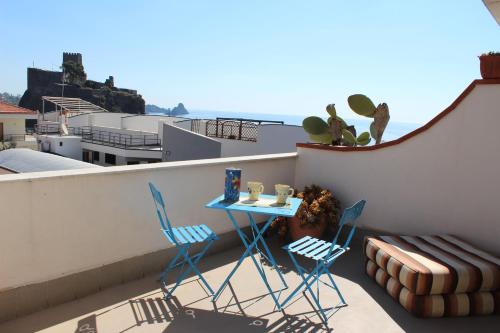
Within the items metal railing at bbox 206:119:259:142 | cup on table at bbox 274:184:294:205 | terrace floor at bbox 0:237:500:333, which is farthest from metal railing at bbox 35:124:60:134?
cup on table at bbox 274:184:294:205

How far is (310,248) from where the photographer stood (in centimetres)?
323

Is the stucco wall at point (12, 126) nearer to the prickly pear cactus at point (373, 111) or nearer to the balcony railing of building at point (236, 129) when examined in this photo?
the balcony railing of building at point (236, 129)

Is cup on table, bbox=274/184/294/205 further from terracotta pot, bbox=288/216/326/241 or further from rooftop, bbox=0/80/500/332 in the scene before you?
terracotta pot, bbox=288/216/326/241

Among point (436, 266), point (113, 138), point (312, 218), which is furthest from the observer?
point (113, 138)

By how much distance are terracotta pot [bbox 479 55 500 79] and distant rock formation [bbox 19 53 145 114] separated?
252 feet

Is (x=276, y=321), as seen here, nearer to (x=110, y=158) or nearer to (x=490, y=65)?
(x=490, y=65)

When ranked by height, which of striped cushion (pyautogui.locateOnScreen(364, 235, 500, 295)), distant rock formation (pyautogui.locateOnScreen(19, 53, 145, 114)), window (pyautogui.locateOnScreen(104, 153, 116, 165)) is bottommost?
window (pyautogui.locateOnScreen(104, 153, 116, 165))

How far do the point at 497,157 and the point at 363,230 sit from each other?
5.60 feet

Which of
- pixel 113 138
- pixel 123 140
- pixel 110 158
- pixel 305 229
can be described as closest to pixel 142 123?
pixel 113 138

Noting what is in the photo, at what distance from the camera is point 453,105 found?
163 inches

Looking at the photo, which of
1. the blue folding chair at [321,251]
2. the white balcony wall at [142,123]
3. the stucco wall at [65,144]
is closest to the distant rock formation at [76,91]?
the white balcony wall at [142,123]

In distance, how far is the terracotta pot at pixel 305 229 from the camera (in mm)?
4637

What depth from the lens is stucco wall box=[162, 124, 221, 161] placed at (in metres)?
17.0

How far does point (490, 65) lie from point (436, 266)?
81.3 inches
